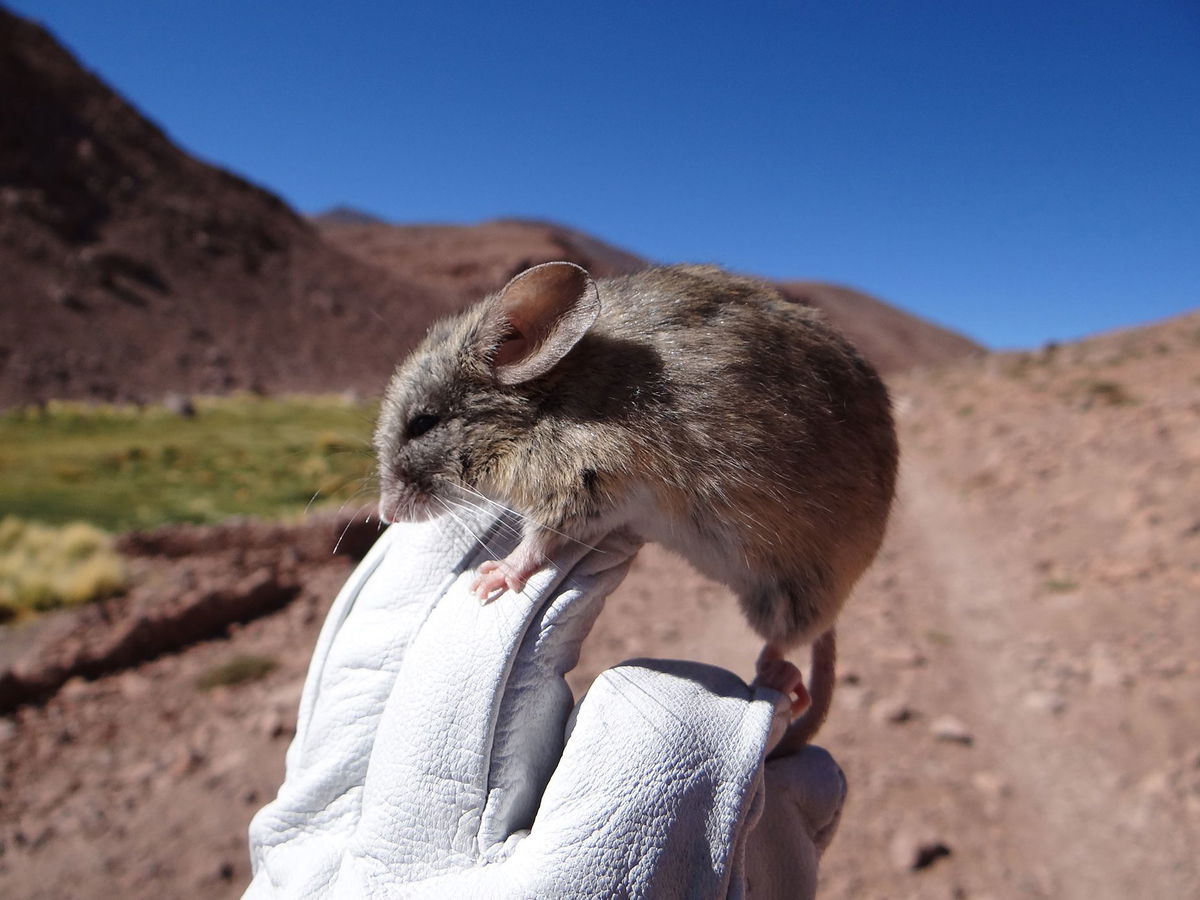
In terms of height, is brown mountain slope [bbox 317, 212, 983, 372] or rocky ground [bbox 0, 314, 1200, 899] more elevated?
brown mountain slope [bbox 317, 212, 983, 372]

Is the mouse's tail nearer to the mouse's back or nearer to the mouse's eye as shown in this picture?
the mouse's back

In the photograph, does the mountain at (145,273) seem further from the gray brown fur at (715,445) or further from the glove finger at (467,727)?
the glove finger at (467,727)

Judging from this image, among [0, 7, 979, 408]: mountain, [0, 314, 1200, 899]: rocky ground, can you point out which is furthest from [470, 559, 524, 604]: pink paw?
[0, 7, 979, 408]: mountain

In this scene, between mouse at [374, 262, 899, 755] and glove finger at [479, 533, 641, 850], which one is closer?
glove finger at [479, 533, 641, 850]

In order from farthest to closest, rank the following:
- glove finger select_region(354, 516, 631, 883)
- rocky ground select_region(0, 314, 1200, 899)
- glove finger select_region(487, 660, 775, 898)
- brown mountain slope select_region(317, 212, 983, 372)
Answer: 1. brown mountain slope select_region(317, 212, 983, 372)
2. rocky ground select_region(0, 314, 1200, 899)
3. glove finger select_region(354, 516, 631, 883)
4. glove finger select_region(487, 660, 775, 898)

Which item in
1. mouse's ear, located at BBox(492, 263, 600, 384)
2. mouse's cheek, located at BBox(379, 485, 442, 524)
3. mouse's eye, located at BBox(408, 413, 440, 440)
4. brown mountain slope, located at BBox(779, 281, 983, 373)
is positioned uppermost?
brown mountain slope, located at BBox(779, 281, 983, 373)

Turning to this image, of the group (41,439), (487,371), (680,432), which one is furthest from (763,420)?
(41,439)

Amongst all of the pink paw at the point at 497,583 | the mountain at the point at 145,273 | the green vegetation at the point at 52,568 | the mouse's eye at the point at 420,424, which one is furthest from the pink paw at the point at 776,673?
the mountain at the point at 145,273

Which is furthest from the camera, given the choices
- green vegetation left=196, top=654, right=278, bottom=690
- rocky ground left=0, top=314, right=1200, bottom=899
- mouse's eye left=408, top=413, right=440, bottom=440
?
green vegetation left=196, top=654, right=278, bottom=690

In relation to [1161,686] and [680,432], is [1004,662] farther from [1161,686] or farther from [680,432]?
[680,432]
